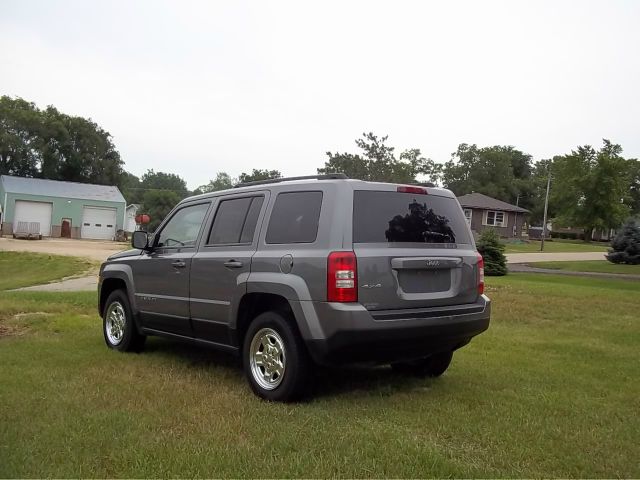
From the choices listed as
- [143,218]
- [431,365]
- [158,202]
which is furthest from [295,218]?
[158,202]

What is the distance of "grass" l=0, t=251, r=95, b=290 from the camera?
21.9m

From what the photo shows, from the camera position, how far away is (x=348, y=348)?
14.9 feet

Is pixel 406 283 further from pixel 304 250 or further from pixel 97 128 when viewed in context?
pixel 97 128

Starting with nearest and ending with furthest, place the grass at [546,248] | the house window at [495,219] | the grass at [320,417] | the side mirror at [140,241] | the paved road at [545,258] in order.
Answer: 1. the grass at [320,417]
2. the side mirror at [140,241]
3. the paved road at [545,258]
4. the grass at [546,248]
5. the house window at [495,219]

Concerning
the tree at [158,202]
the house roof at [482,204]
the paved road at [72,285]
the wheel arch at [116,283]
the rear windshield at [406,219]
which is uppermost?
the house roof at [482,204]

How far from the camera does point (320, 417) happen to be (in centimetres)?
452

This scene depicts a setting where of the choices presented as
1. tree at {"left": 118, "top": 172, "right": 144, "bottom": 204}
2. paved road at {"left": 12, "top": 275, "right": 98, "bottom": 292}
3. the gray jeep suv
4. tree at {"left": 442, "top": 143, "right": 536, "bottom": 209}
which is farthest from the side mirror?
tree at {"left": 442, "top": 143, "right": 536, "bottom": 209}

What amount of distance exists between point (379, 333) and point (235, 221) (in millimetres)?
1928

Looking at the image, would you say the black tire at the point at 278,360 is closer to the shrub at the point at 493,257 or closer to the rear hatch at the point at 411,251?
the rear hatch at the point at 411,251

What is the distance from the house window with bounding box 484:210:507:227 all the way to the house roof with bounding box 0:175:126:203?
3479cm

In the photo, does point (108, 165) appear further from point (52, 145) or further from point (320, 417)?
point (320, 417)

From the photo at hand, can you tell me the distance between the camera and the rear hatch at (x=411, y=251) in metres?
4.63

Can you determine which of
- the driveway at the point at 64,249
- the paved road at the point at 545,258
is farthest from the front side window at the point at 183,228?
the paved road at the point at 545,258

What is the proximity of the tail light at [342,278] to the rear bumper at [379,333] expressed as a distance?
68mm
